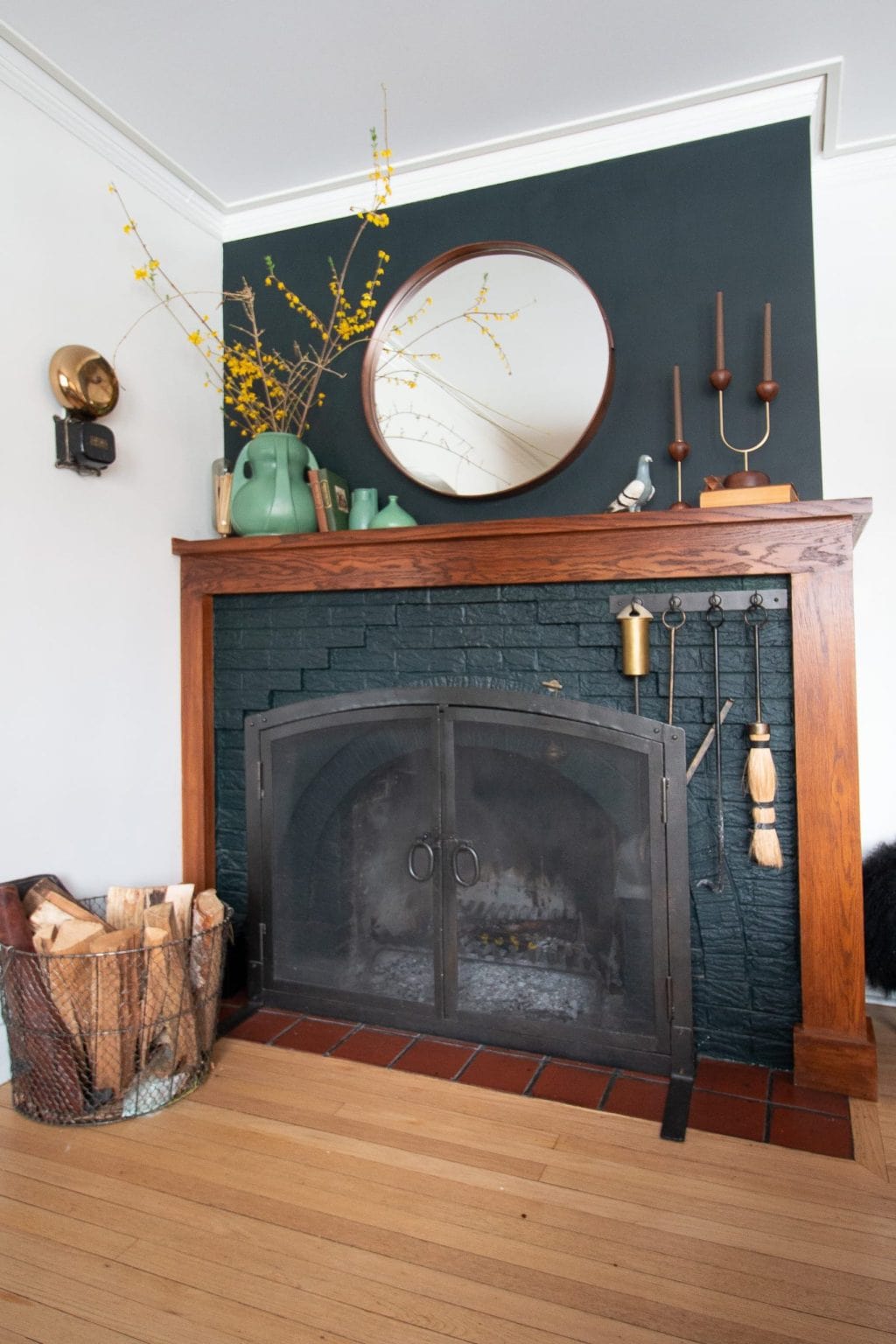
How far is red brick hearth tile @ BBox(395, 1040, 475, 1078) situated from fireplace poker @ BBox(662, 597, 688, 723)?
96 centimetres

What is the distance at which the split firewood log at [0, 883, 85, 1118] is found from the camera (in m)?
1.81

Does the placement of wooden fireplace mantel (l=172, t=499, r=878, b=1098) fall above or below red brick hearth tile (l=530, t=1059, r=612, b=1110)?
above

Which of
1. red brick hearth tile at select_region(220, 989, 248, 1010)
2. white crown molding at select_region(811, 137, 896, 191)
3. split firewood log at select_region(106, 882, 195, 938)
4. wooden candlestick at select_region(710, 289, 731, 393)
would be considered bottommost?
red brick hearth tile at select_region(220, 989, 248, 1010)

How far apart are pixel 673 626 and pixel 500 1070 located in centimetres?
113

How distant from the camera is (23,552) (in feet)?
6.59

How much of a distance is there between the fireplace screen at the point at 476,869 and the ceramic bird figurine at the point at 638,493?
51 centimetres

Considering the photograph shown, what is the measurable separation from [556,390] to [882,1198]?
1891 millimetres

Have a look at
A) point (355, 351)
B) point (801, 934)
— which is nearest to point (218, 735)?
point (355, 351)

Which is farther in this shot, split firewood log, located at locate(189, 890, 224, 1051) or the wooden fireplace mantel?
split firewood log, located at locate(189, 890, 224, 1051)

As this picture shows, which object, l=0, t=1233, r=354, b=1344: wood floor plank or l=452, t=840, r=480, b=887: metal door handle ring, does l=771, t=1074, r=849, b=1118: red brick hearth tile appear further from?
l=0, t=1233, r=354, b=1344: wood floor plank

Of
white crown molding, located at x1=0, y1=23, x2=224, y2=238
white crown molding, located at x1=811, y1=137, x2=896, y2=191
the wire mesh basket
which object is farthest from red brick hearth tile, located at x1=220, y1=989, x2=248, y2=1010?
white crown molding, located at x1=811, y1=137, x2=896, y2=191

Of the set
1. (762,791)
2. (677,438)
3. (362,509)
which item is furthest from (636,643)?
(362,509)

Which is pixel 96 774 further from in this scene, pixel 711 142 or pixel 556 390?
pixel 711 142

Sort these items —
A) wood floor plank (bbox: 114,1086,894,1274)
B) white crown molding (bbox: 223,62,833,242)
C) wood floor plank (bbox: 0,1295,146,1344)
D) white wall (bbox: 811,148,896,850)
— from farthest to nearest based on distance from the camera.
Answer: white wall (bbox: 811,148,896,850) → white crown molding (bbox: 223,62,833,242) → wood floor plank (bbox: 114,1086,894,1274) → wood floor plank (bbox: 0,1295,146,1344)
